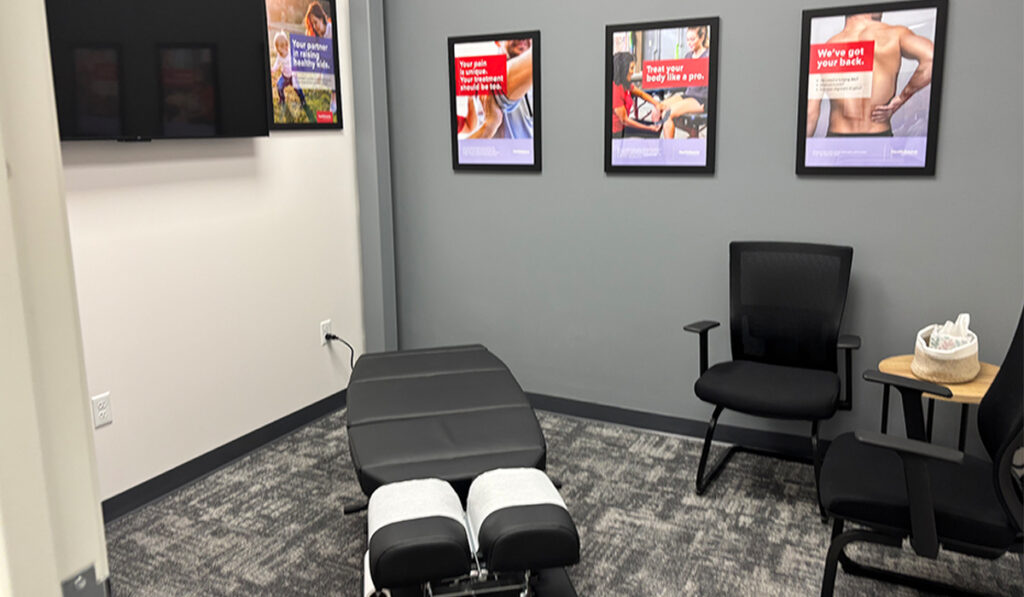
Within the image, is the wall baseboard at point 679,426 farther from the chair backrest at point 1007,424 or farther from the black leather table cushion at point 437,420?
the chair backrest at point 1007,424

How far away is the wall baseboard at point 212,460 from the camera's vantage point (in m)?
2.94

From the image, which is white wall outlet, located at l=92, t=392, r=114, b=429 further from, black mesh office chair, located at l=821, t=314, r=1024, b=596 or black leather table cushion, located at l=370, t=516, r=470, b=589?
black mesh office chair, located at l=821, t=314, r=1024, b=596

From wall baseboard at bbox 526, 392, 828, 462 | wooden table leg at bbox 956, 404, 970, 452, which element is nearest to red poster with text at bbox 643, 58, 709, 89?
wall baseboard at bbox 526, 392, 828, 462

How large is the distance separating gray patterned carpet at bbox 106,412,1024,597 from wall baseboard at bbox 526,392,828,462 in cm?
10

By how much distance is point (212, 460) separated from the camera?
130 inches

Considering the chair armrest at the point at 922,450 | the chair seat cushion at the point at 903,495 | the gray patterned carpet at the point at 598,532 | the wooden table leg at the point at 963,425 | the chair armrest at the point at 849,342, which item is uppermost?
the chair armrest at the point at 849,342

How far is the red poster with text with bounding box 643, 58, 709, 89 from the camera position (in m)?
3.27

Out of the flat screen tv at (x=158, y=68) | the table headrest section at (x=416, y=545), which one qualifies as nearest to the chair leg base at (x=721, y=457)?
the table headrest section at (x=416, y=545)

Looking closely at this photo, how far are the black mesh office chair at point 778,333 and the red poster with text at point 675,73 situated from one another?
0.72 m

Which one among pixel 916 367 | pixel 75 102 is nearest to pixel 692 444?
pixel 916 367

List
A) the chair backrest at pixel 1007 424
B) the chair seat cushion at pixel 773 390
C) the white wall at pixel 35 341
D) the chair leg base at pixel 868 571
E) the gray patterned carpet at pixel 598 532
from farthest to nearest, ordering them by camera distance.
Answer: the chair seat cushion at pixel 773 390, the gray patterned carpet at pixel 598 532, the chair leg base at pixel 868 571, the chair backrest at pixel 1007 424, the white wall at pixel 35 341

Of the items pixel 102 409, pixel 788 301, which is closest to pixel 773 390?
pixel 788 301

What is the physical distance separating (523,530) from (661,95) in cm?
213

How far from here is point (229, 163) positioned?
3287 mm
